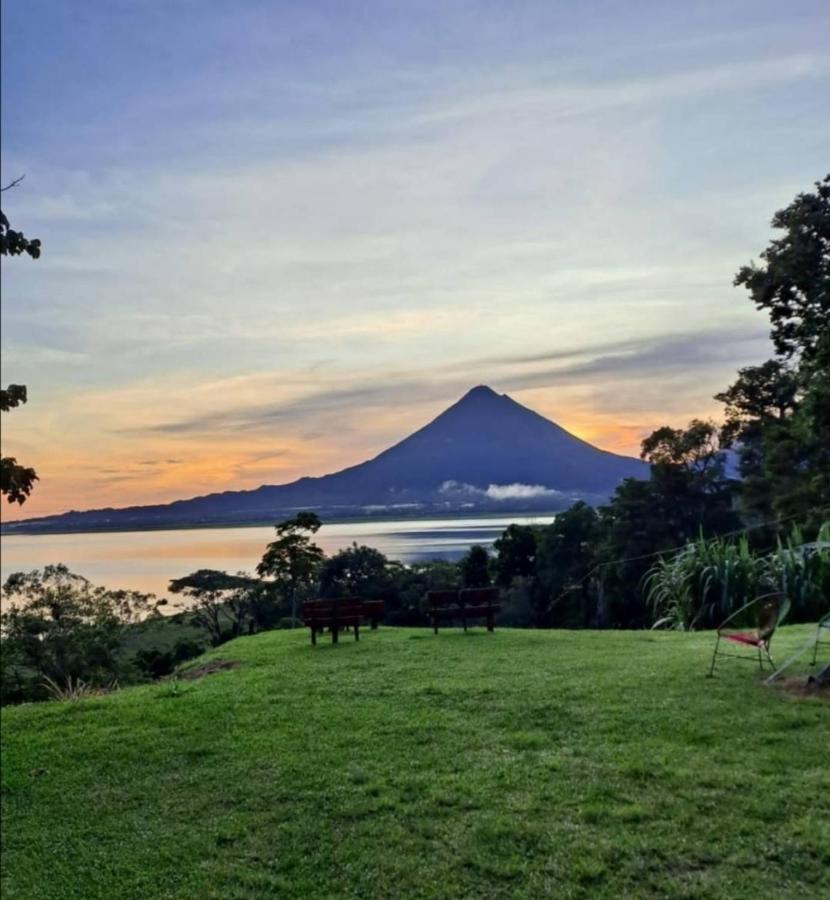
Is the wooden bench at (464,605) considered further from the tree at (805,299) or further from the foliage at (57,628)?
the foliage at (57,628)

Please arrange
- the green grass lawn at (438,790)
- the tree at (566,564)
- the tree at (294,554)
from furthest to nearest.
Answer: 1. the tree at (566,564)
2. the tree at (294,554)
3. the green grass lawn at (438,790)

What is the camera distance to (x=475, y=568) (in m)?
24.7

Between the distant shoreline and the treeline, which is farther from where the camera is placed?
the distant shoreline

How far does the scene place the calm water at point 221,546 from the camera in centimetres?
2895

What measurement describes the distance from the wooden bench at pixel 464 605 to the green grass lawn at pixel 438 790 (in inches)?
136

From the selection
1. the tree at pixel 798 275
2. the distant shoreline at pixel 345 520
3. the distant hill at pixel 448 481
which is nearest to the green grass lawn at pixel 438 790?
the tree at pixel 798 275

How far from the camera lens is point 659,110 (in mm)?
8125

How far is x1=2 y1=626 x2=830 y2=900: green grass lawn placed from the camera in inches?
127

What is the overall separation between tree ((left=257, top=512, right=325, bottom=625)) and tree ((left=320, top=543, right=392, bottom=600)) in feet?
5.19

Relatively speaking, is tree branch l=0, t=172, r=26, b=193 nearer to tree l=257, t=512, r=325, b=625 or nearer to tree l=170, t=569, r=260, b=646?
tree l=257, t=512, r=325, b=625

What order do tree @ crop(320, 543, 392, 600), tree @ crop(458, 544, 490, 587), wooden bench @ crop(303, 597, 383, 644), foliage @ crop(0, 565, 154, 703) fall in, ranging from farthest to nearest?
tree @ crop(320, 543, 392, 600)
tree @ crop(458, 544, 490, 587)
foliage @ crop(0, 565, 154, 703)
wooden bench @ crop(303, 597, 383, 644)

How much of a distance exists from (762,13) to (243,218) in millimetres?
6496

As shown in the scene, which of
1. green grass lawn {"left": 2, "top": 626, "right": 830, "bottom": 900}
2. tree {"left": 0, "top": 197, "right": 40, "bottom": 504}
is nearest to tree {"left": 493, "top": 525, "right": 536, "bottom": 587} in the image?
green grass lawn {"left": 2, "top": 626, "right": 830, "bottom": 900}

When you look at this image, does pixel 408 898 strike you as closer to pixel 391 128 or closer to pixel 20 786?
pixel 20 786
